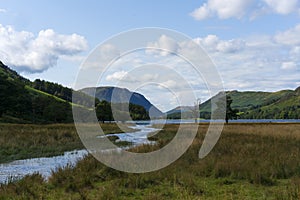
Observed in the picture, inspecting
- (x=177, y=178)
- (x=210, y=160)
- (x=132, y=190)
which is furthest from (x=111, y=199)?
(x=210, y=160)

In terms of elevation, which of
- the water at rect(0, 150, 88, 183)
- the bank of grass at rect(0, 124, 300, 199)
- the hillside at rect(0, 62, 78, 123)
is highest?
the hillside at rect(0, 62, 78, 123)

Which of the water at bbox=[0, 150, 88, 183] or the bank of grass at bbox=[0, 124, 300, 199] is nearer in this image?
the bank of grass at bbox=[0, 124, 300, 199]

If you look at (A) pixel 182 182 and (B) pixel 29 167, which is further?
(B) pixel 29 167

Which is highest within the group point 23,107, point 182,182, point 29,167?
point 23,107

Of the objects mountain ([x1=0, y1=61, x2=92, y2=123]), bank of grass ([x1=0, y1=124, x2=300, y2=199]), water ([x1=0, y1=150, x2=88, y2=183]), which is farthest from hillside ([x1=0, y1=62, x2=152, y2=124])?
bank of grass ([x1=0, y1=124, x2=300, y2=199])

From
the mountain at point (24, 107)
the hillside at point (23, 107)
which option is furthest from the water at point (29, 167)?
the mountain at point (24, 107)

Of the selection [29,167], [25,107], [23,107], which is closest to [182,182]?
[29,167]

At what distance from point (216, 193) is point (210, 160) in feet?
14.9

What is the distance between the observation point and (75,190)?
10.2m

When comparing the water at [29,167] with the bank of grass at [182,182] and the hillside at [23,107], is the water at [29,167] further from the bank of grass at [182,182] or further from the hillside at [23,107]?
the hillside at [23,107]

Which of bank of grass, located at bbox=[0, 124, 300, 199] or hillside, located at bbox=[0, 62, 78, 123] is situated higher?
hillside, located at bbox=[0, 62, 78, 123]

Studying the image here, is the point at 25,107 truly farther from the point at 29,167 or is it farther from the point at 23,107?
the point at 29,167

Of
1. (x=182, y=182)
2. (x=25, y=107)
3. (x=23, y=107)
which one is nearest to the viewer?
(x=182, y=182)

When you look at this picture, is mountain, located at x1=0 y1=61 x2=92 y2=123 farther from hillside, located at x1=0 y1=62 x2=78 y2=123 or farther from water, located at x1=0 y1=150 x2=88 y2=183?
water, located at x1=0 y1=150 x2=88 y2=183
